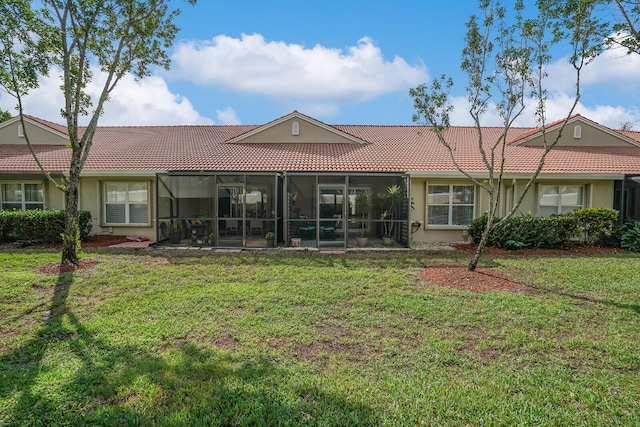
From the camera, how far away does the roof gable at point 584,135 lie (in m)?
16.9

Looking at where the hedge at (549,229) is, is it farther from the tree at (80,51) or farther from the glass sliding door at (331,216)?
the tree at (80,51)

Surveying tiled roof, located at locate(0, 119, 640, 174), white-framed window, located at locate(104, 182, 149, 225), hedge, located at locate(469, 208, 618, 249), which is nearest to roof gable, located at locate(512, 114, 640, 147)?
tiled roof, located at locate(0, 119, 640, 174)

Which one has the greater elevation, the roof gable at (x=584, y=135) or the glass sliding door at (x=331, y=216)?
the roof gable at (x=584, y=135)

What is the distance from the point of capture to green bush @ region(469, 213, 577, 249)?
38.7 feet

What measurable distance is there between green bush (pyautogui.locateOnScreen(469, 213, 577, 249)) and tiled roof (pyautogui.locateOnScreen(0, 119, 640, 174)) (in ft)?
7.88

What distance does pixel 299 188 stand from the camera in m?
13.2

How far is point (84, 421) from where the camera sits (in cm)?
311

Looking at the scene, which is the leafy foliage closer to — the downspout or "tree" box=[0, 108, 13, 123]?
the downspout

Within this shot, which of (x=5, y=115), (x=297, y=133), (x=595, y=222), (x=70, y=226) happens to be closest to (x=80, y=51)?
(x=70, y=226)

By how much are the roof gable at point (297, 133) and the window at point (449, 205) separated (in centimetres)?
518

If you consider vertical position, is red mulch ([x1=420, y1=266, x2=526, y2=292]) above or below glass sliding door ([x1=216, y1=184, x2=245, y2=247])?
below

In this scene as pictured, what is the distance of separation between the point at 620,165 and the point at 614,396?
1455cm

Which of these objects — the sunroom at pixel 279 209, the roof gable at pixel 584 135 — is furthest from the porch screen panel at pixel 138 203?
the roof gable at pixel 584 135

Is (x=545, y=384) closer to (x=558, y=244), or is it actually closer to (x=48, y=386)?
(x=48, y=386)
